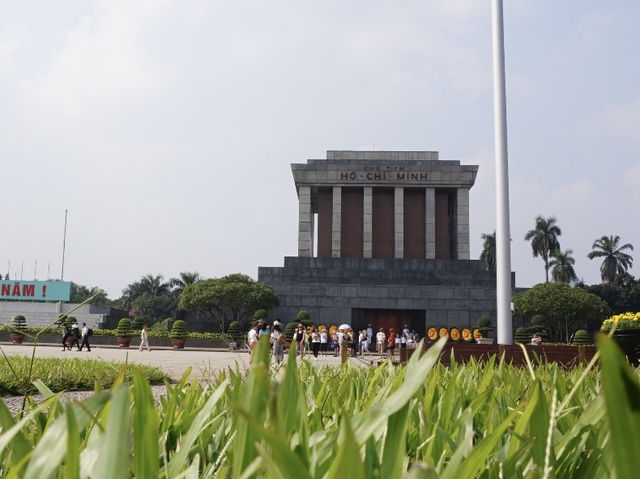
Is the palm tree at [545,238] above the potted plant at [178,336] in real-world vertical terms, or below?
above

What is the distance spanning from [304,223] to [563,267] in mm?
37878

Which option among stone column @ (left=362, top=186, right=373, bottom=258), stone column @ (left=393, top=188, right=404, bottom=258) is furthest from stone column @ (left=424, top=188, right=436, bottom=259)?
stone column @ (left=362, top=186, right=373, bottom=258)

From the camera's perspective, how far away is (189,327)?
46.4 metres

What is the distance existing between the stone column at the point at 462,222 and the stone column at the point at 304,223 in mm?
12523

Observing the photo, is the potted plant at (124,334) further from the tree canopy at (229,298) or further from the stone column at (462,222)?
the stone column at (462,222)

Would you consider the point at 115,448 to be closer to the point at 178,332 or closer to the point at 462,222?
the point at 178,332

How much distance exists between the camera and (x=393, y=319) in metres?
44.5

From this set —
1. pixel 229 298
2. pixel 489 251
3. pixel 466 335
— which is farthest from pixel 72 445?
pixel 489 251

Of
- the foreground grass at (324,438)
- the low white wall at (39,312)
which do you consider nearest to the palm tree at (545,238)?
the low white wall at (39,312)

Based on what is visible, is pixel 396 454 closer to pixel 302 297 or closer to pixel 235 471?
pixel 235 471

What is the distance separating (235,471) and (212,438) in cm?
77

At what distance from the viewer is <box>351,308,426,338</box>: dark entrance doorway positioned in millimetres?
43844

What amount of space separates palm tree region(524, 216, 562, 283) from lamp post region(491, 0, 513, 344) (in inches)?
2489

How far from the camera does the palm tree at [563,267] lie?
7144 cm
